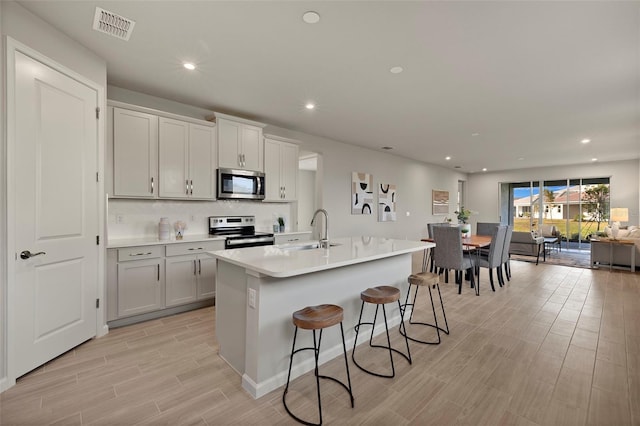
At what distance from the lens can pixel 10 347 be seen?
2.03 meters

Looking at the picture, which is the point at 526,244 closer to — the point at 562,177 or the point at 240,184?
the point at 562,177

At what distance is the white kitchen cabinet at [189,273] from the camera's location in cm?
331

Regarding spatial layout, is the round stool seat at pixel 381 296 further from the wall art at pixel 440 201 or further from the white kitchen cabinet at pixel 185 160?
the wall art at pixel 440 201

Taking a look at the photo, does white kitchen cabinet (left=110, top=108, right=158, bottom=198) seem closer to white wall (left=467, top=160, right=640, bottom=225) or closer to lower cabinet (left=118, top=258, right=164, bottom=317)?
lower cabinet (left=118, top=258, right=164, bottom=317)

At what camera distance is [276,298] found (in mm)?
2047

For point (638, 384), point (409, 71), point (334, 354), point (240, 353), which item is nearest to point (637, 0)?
point (409, 71)

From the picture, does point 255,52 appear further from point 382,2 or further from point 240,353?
point 240,353

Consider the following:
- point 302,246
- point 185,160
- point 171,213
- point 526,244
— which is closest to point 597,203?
point 526,244

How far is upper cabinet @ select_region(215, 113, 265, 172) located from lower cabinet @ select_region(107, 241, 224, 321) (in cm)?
117

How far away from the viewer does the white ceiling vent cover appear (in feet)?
7.05

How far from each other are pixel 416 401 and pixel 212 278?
2.66 meters

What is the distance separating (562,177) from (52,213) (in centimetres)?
1160

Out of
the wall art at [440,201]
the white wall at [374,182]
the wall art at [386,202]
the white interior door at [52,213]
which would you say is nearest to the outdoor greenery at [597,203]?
the white wall at [374,182]

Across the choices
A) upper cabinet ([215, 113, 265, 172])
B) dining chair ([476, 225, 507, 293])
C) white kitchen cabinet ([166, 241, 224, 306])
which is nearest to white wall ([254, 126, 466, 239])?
upper cabinet ([215, 113, 265, 172])
